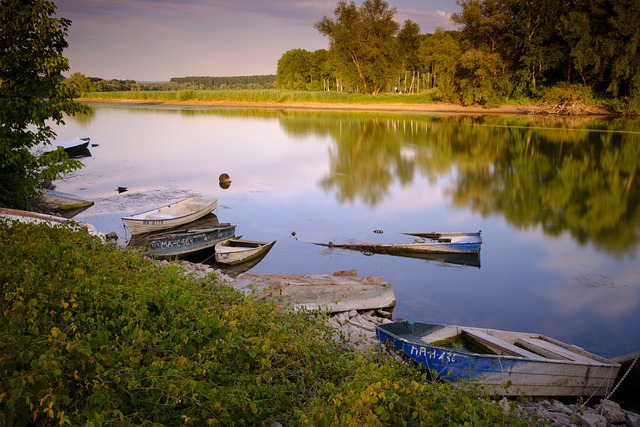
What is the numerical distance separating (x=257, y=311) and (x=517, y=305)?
789 centimetres

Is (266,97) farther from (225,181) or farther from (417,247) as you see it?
(417,247)

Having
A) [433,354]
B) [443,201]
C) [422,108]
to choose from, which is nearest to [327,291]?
[433,354]

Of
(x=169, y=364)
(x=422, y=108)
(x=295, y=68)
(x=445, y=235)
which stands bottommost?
(x=445, y=235)

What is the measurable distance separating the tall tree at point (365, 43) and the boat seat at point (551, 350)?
244 ft

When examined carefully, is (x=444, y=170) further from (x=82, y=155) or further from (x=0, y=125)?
(x=82, y=155)

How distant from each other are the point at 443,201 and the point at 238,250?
12325mm

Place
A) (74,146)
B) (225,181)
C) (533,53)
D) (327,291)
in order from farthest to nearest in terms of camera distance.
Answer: (533,53) < (74,146) < (225,181) < (327,291)

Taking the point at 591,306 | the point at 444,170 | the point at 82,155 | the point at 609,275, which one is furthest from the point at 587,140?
the point at 82,155

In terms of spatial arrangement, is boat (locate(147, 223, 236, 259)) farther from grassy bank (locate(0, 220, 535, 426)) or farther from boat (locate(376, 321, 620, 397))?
boat (locate(376, 321, 620, 397))

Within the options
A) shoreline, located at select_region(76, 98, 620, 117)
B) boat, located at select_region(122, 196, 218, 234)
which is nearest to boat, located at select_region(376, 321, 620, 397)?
boat, located at select_region(122, 196, 218, 234)

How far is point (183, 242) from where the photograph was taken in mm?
15320

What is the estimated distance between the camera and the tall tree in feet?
263

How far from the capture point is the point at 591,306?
12.7m

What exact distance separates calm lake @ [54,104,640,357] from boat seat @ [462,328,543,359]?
2918mm
